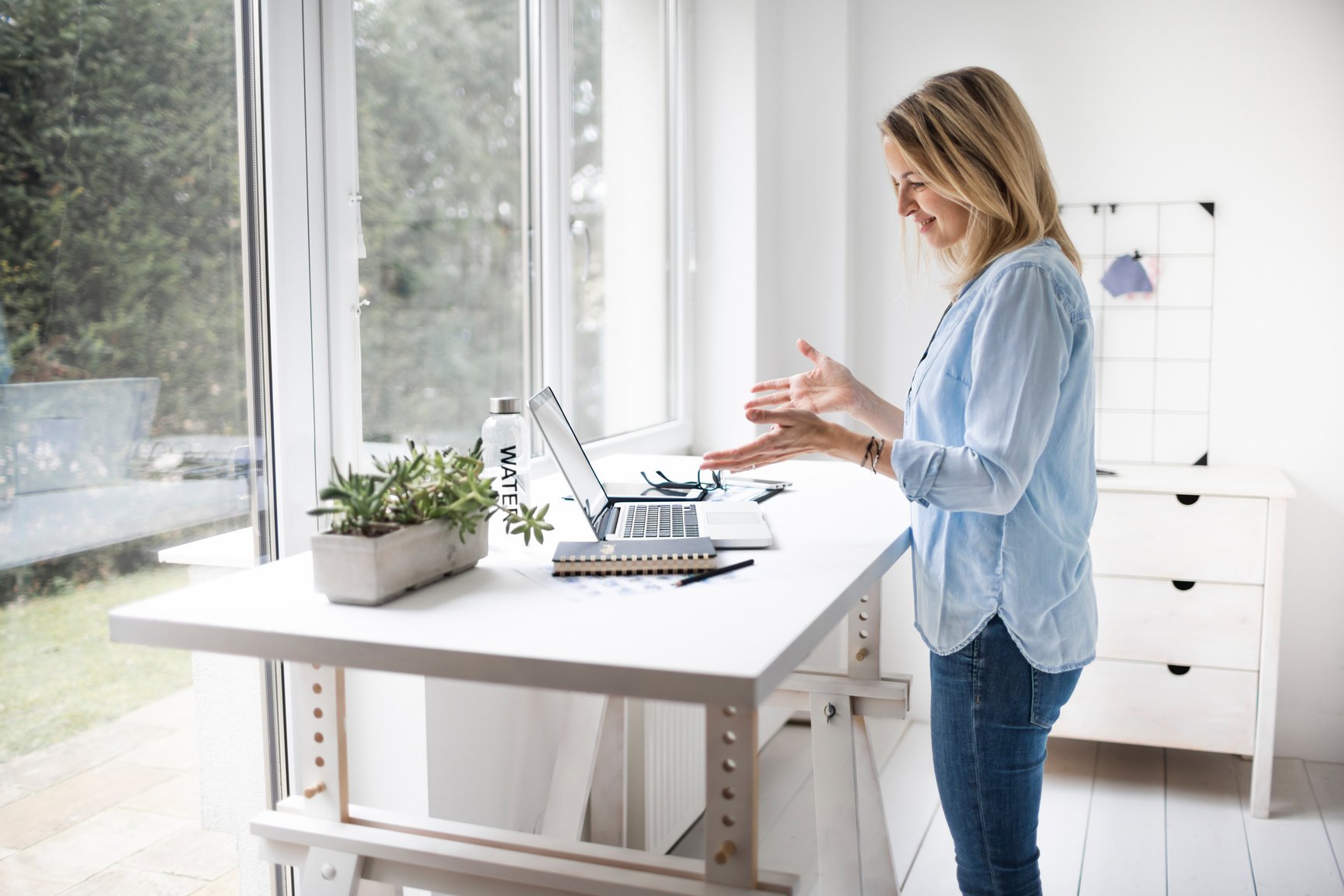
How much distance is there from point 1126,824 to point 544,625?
6.90ft

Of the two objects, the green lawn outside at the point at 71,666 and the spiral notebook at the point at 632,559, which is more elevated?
the spiral notebook at the point at 632,559

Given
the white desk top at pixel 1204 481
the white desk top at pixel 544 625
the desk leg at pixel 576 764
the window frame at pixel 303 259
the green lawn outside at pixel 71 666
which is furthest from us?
the white desk top at pixel 1204 481

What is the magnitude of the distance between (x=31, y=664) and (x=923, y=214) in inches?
48.2

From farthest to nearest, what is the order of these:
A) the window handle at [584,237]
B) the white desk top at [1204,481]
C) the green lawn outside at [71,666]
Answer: the white desk top at [1204,481] → the window handle at [584,237] → the green lawn outside at [71,666]

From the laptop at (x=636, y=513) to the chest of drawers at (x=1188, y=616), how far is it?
58.6 inches

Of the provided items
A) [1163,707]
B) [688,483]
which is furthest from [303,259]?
[1163,707]

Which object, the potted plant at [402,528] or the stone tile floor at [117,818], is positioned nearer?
the potted plant at [402,528]

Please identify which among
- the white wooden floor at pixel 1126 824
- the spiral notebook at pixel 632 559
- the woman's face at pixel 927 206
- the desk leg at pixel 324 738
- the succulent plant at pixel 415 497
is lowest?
the white wooden floor at pixel 1126 824

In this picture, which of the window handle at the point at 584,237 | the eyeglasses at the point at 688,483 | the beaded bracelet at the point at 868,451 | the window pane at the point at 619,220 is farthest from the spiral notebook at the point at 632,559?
the window handle at the point at 584,237

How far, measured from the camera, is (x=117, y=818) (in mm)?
1346

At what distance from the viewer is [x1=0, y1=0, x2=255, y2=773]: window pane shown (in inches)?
47.1

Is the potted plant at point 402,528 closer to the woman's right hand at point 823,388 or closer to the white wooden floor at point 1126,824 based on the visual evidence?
the woman's right hand at point 823,388

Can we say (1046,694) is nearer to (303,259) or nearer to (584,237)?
(303,259)

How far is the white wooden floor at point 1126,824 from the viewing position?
234 cm
